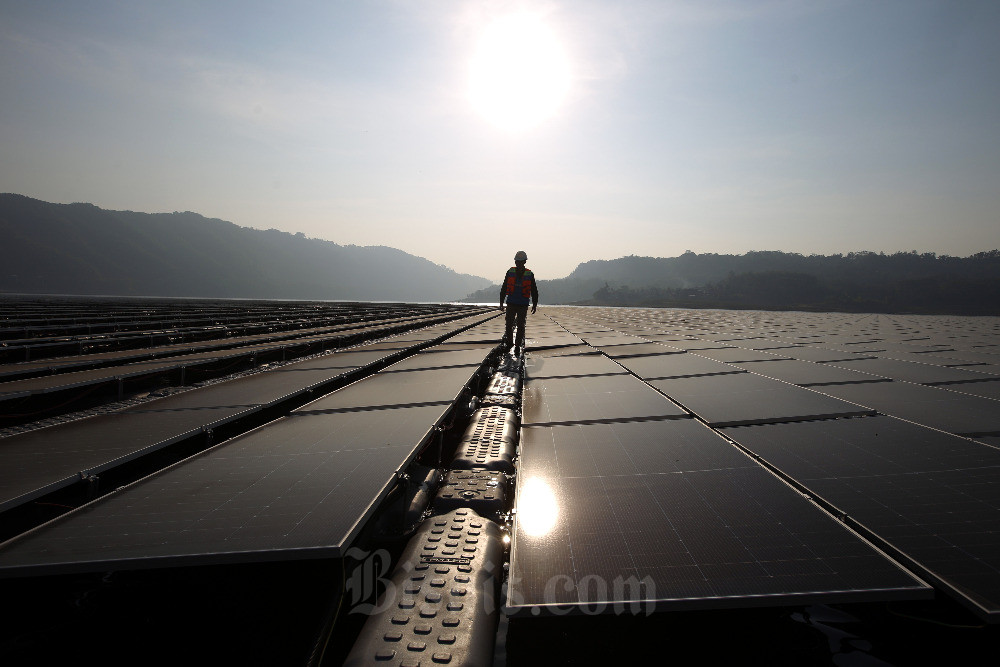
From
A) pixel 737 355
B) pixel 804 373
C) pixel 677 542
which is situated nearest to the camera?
pixel 677 542

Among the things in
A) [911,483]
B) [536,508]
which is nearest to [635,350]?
[911,483]

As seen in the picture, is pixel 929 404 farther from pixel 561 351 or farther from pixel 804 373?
pixel 561 351

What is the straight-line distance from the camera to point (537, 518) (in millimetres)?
2338

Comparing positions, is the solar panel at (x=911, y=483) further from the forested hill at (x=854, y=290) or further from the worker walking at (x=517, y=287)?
the forested hill at (x=854, y=290)

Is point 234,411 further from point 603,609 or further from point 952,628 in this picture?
point 952,628

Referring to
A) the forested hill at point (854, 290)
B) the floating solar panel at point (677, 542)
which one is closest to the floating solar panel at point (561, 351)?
the floating solar panel at point (677, 542)

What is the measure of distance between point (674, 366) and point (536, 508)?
5742 mm

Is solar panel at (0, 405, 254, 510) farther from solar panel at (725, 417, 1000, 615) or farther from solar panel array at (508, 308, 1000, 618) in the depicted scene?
solar panel at (725, 417, 1000, 615)

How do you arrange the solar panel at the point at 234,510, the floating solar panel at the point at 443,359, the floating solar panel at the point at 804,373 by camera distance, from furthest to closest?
the floating solar panel at the point at 443,359, the floating solar panel at the point at 804,373, the solar panel at the point at 234,510

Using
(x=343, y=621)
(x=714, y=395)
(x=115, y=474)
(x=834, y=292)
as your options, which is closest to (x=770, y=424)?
(x=714, y=395)

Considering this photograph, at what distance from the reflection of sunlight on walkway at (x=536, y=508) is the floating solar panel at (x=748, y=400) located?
6.66 ft

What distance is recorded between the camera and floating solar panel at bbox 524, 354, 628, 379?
7207mm

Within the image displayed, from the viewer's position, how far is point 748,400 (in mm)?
4883

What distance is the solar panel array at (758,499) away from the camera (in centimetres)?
175
